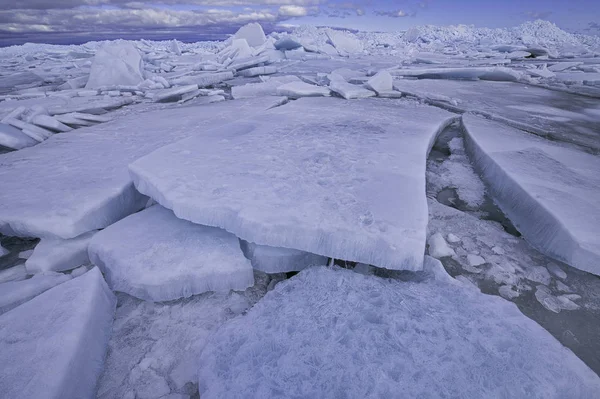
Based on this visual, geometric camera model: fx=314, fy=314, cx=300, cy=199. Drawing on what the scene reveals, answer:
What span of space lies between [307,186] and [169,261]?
779 mm

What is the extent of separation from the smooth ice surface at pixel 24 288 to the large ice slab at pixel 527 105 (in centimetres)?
387

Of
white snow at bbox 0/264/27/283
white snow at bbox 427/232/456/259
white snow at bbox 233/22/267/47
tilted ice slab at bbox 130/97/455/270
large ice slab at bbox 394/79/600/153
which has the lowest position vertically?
white snow at bbox 0/264/27/283

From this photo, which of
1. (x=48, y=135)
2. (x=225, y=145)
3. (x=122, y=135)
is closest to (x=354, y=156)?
(x=225, y=145)

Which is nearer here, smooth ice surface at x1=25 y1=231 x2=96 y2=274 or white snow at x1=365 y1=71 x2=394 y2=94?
smooth ice surface at x1=25 y1=231 x2=96 y2=274

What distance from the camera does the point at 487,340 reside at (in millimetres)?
1064

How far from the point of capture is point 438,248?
1.63m

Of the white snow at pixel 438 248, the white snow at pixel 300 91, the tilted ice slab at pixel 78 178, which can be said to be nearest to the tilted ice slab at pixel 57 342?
the tilted ice slab at pixel 78 178

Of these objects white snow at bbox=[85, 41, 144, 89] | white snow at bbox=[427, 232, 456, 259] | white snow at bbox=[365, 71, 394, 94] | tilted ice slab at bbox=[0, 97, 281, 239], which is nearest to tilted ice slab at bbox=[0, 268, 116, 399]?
tilted ice slab at bbox=[0, 97, 281, 239]

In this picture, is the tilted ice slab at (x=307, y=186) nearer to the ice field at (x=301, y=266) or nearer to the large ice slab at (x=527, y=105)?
the ice field at (x=301, y=266)

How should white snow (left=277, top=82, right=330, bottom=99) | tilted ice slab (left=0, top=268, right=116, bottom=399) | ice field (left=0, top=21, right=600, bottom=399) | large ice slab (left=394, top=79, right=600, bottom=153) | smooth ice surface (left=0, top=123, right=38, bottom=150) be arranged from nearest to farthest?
tilted ice slab (left=0, top=268, right=116, bottom=399) < ice field (left=0, top=21, right=600, bottom=399) < smooth ice surface (left=0, top=123, right=38, bottom=150) < large ice slab (left=394, top=79, right=600, bottom=153) < white snow (left=277, top=82, right=330, bottom=99)

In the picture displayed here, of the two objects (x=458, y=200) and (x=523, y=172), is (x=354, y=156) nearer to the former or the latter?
(x=458, y=200)

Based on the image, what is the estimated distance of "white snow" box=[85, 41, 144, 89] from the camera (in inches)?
255

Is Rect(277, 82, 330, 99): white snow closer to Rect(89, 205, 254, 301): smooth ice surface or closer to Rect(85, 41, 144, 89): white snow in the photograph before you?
Rect(89, 205, 254, 301): smooth ice surface

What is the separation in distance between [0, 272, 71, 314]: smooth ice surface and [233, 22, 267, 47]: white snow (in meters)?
13.7
